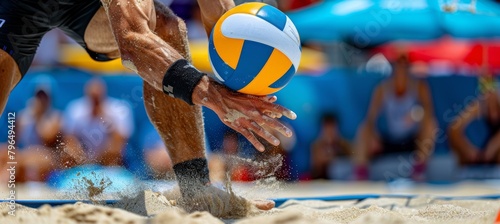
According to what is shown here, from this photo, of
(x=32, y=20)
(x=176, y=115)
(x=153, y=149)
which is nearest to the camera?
(x=32, y=20)

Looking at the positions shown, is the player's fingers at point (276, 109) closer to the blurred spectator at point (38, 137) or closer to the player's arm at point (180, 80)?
the player's arm at point (180, 80)

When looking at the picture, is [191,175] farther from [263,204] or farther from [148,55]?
[148,55]

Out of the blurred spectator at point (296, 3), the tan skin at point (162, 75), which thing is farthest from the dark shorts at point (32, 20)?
the blurred spectator at point (296, 3)

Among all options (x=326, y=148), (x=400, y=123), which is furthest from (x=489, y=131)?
(x=326, y=148)

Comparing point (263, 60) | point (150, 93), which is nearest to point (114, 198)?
point (150, 93)

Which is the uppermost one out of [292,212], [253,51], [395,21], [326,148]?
[253,51]

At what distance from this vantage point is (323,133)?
7684 mm

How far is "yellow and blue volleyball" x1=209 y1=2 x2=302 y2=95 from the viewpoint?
329 cm

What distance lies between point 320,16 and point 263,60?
511 centimetres

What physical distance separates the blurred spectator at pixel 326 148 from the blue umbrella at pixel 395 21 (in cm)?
102

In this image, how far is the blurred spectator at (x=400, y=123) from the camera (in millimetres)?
7773

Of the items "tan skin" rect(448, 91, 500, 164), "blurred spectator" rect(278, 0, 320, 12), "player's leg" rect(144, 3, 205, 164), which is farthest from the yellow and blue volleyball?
"blurred spectator" rect(278, 0, 320, 12)

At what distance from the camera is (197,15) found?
9141 millimetres

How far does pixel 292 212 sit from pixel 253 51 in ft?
2.43
